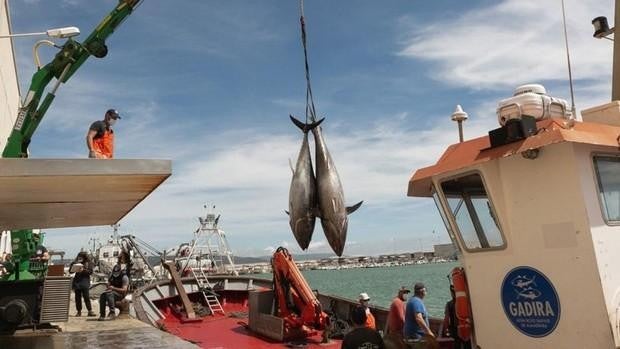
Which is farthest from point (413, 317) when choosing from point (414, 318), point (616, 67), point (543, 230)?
point (616, 67)

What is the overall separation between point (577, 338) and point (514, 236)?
908mm

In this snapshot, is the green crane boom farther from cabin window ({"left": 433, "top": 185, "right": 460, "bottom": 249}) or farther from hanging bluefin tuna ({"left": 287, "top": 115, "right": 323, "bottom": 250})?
cabin window ({"left": 433, "top": 185, "right": 460, "bottom": 249})

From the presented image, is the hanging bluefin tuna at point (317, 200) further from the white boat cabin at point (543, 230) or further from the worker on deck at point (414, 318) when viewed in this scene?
the white boat cabin at point (543, 230)

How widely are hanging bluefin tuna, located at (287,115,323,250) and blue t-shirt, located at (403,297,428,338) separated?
3614mm

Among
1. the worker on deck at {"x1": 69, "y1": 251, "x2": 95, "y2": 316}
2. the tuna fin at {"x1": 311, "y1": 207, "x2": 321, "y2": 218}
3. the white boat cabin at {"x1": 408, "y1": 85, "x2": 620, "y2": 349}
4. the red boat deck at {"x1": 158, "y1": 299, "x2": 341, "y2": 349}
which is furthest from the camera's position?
the worker on deck at {"x1": 69, "y1": 251, "x2": 95, "y2": 316}

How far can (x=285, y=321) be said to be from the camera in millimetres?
10594

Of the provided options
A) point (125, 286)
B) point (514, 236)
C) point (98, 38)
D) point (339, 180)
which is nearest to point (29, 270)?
point (125, 286)

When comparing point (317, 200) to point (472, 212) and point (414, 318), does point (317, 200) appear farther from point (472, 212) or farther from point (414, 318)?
point (472, 212)

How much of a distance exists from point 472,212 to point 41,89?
488 inches

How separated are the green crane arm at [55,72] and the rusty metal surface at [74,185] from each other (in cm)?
547

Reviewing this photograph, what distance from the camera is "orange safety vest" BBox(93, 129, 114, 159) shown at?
608 centimetres

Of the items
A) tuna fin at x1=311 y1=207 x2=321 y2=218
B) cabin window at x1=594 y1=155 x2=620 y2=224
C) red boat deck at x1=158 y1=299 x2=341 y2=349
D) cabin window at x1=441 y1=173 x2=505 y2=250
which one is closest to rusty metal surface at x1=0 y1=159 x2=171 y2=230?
cabin window at x1=441 y1=173 x2=505 y2=250

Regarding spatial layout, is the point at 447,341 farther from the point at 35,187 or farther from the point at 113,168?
the point at 35,187

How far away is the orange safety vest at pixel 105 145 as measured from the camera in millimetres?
6079
